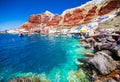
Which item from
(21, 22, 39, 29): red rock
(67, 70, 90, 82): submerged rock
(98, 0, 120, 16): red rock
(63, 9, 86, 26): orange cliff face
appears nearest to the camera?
(67, 70, 90, 82): submerged rock

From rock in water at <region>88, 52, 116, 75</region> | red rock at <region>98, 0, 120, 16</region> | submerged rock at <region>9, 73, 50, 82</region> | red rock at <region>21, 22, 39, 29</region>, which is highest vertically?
red rock at <region>98, 0, 120, 16</region>

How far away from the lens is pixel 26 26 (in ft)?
619

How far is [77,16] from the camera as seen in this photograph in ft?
446

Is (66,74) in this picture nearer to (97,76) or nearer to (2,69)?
(97,76)

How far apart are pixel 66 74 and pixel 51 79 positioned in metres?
3.05

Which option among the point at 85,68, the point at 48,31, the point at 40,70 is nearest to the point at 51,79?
the point at 40,70

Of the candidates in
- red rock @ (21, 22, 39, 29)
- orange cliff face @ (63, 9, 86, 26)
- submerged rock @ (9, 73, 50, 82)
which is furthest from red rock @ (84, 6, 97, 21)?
submerged rock @ (9, 73, 50, 82)

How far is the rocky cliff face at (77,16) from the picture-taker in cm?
11629

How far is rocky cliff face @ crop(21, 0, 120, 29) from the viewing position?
116 metres

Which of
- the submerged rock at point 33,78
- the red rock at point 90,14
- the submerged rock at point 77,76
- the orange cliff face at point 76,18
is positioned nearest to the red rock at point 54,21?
the orange cliff face at point 76,18

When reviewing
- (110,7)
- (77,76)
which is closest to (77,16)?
(110,7)

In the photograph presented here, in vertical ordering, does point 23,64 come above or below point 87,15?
below

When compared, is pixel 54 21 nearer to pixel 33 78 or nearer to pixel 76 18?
pixel 76 18

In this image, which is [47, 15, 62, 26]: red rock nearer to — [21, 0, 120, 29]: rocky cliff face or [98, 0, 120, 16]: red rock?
[21, 0, 120, 29]: rocky cliff face
